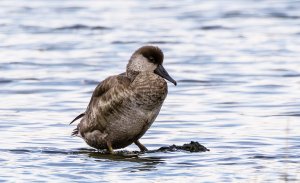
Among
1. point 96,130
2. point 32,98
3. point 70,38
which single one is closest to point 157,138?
point 96,130

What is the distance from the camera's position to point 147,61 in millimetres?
10617

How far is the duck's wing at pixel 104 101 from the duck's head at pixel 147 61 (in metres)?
0.15

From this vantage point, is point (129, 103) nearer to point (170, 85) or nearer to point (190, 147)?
point (190, 147)

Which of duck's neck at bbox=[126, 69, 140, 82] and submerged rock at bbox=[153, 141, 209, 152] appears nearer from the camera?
duck's neck at bbox=[126, 69, 140, 82]

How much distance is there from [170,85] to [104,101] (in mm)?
5384

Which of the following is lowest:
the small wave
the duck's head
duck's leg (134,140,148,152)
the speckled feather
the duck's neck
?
the small wave

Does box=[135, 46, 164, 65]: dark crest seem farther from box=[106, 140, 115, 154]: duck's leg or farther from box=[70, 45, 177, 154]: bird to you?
box=[106, 140, 115, 154]: duck's leg

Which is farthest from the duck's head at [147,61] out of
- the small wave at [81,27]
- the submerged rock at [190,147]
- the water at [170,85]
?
the small wave at [81,27]

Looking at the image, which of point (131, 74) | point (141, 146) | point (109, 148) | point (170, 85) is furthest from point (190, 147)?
point (170, 85)

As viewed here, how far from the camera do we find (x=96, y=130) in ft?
35.3

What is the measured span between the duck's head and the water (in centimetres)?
84

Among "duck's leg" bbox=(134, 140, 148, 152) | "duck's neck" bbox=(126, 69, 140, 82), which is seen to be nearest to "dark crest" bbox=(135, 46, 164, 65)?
"duck's neck" bbox=(126, 69, 140, 82)

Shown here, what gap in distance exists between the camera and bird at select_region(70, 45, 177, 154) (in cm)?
1029

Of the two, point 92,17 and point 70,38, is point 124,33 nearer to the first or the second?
point 70,38
